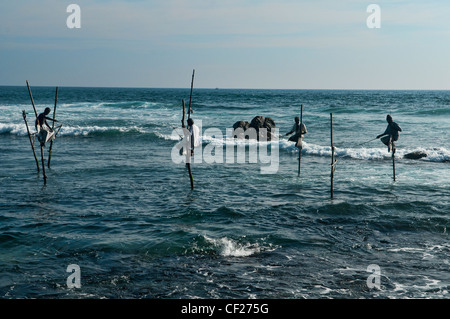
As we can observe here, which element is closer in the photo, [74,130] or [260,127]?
[260,127]

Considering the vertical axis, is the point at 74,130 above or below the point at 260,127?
below

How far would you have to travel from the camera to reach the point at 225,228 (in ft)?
37.5

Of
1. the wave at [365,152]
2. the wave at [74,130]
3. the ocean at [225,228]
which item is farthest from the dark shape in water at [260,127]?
the wave at [74,130]

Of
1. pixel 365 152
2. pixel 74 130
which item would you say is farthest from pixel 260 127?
pixel 74 130

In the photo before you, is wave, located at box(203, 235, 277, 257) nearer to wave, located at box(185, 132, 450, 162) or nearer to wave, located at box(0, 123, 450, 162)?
wave, located at box(0, 123, 450, 162)

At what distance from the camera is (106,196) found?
48.1ft

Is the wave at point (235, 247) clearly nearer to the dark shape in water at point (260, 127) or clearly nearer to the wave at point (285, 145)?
the wave at point (285, 145)

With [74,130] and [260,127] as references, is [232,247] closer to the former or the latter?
[260,127]

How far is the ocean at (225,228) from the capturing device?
8.32 metres

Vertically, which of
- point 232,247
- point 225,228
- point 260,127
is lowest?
point 232,247

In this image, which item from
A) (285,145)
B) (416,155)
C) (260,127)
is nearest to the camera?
(416,155)

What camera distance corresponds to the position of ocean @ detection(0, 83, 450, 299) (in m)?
8.32

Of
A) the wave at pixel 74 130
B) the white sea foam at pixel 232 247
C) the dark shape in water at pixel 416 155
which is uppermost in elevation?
the wave at pixel 74 130

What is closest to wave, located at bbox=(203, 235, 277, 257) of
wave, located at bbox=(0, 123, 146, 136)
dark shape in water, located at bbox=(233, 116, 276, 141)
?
dark shape in water, located at bbox=(233, 116, 276, 141)
